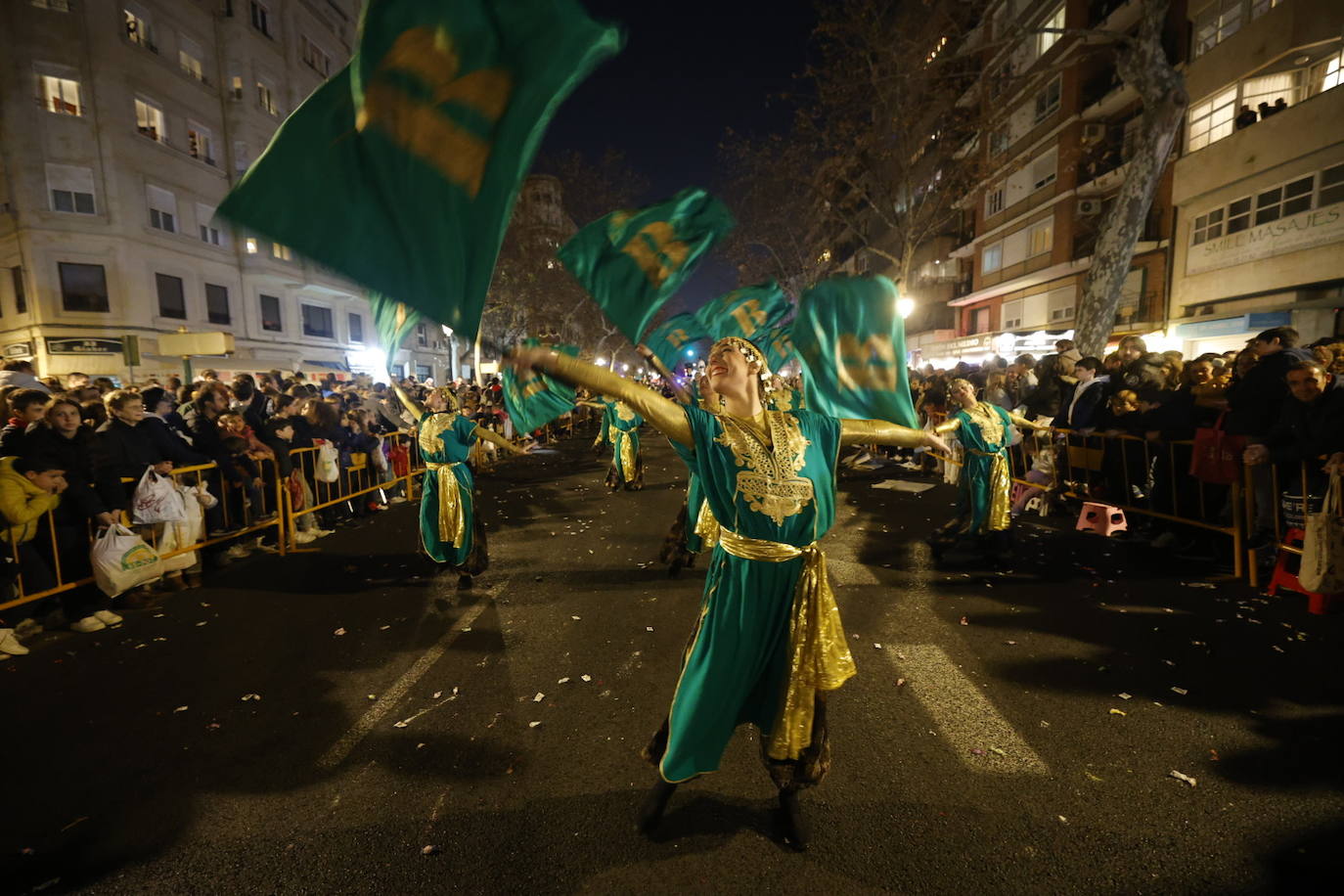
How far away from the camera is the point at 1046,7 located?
76.3 ft

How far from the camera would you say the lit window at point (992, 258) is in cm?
2867

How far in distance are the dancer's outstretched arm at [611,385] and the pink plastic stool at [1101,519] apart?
7.16 m

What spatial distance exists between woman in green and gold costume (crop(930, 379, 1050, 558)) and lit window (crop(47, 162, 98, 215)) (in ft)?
92.8

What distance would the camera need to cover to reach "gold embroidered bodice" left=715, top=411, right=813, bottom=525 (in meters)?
2.46

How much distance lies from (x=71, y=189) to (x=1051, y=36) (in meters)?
36.9

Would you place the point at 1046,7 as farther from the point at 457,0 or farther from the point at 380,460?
the point at 457,0

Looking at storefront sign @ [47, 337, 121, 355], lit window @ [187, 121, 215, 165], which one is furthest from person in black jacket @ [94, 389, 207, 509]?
lit window @ [187, 121, 215, 165]

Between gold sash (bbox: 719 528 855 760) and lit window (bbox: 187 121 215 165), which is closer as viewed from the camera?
gold sash (bbox: 719 528 855 760)

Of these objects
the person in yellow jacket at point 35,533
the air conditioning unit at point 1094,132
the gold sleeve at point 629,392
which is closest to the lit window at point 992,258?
the air conditioning unit at point 1094,132

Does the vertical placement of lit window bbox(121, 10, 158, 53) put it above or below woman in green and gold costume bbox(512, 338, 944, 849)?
above

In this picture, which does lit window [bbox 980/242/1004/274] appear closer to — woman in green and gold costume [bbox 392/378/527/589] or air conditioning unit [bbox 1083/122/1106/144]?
air conditioning unit [bbox 1083/122/1106/144]

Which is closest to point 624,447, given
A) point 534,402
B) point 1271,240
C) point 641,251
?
point 534,402

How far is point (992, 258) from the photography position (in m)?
29.4

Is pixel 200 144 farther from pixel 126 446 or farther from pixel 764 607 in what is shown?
pixel 764 607
